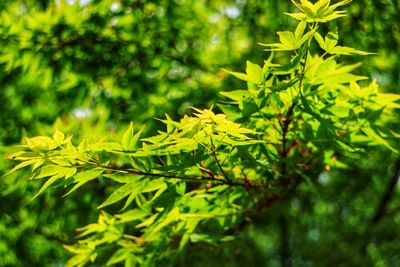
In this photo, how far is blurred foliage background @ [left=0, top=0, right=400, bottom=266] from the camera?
1.99 meters

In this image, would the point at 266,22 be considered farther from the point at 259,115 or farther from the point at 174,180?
the point at 174,180

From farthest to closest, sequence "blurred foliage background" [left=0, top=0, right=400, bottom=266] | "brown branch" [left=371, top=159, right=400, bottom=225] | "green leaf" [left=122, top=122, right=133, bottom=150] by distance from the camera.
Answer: "brown branch" [left=371, top=159, right=400, bottom=225], "blurred foliage background" [left=0, top=0, right=400, bottom=266], "green leaf" [left=122, top=122, right=133, bottom=150]

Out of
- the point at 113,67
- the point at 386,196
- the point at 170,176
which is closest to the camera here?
the point at 170,176

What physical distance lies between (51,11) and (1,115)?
0.67 m

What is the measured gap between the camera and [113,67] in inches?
83.8

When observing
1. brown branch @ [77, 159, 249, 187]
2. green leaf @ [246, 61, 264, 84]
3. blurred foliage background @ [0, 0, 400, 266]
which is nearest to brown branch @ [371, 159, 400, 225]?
blurred foliage background @ [0, 0, 400, 266]

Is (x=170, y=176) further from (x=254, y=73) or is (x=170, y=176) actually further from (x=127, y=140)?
(x=254, y=73)

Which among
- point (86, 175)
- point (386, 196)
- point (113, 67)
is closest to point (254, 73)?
point (86, 175)

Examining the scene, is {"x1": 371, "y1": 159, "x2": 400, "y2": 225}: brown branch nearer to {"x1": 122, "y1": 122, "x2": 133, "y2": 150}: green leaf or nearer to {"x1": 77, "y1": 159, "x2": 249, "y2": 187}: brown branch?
{"x1": 77, "y1": 159, "x2": 249, "y2": 187}: brown branch

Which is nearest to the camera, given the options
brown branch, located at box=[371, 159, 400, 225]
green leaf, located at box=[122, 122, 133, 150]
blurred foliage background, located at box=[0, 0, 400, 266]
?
green leaf, located at box=[122, 122, 133, 150]

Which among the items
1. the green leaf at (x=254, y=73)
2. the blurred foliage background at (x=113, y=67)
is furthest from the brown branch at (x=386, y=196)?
the green leaf at (x=254, y=73)

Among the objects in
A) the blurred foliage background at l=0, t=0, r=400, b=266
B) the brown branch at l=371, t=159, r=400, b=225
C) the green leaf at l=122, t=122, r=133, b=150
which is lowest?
the brown branch at l=371, t=159, r=400, b=225

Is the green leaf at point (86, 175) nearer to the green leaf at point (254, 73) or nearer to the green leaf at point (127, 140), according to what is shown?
the green leaf at point (127, 140)

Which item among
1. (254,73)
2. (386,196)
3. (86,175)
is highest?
(254,73)
